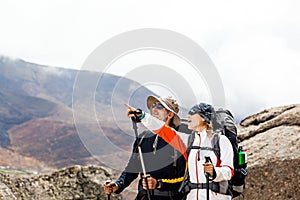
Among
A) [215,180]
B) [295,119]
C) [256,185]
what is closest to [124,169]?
[215,180]

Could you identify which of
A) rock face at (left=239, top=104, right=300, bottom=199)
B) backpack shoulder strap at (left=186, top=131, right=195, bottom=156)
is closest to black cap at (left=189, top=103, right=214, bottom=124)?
backpack shoulder strap at (left=186, top=131, right=195, bottom=156)

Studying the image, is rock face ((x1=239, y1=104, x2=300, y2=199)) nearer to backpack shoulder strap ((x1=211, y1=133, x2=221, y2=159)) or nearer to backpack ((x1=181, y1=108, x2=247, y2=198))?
backpack ((x1=181, y1=108, x2=247, y2=198))

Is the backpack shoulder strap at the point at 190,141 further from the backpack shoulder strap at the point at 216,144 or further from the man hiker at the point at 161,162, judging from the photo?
the backpack shoulder strap at the point at 216,144

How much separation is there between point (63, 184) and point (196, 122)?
5.57 m

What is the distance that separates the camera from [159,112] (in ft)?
20.0

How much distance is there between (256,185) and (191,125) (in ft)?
14.5

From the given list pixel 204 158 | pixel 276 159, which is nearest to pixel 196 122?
pixel 204 158

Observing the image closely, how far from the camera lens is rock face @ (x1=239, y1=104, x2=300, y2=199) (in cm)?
920

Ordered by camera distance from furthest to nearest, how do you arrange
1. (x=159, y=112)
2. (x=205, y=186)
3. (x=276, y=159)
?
1. (x=276, y=159)
2. (x=159, y=112)
3. (x=205, y=186)

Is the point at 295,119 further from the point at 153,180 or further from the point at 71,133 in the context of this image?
the point at 71,133

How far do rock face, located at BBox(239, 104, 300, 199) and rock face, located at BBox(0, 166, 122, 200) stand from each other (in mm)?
3107

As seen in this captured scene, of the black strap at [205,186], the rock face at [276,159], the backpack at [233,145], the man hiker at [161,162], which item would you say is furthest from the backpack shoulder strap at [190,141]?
the rock face at [276,159]

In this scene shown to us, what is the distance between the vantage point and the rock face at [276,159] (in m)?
9.20

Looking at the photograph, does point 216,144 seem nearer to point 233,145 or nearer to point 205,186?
point 205,186
